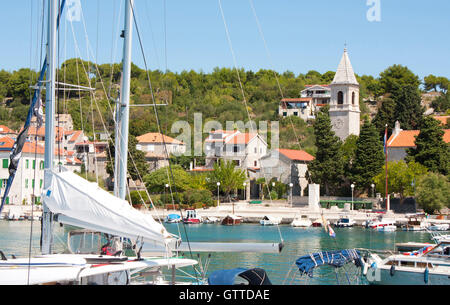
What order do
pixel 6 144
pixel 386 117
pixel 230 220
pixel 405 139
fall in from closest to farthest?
pixel 230 220 < pixel 6 144 < pixel 405 139 < pixel 386 117

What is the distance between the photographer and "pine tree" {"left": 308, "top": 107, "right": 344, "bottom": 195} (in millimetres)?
63062

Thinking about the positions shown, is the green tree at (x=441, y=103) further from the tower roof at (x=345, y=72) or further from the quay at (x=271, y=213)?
the quay at (x=271, y=213)

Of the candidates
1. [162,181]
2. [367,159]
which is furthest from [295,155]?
[162,181]

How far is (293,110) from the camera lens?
10788 centimetres

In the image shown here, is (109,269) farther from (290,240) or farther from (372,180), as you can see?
(372,180)

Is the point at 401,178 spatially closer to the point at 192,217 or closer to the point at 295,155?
the point at 295,155

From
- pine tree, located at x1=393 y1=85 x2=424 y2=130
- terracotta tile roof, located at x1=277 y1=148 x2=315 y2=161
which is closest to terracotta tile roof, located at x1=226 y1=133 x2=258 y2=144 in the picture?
terracotta tile roof, located at x1=277 y1=148 x2=315 y2=161

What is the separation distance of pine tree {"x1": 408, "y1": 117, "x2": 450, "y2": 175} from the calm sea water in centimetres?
1183

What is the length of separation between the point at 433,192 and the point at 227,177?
2106cm

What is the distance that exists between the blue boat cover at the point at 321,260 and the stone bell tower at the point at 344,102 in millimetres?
67273

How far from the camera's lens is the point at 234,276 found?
12047 mm

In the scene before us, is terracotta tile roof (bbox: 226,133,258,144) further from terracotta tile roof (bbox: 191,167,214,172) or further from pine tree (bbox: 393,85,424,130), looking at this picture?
pine tree (bbox: 393,85,424,130)

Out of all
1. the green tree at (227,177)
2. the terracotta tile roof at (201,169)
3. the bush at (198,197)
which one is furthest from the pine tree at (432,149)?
the terracotta tile roof at (201,169)

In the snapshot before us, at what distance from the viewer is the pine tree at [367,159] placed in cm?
6166
